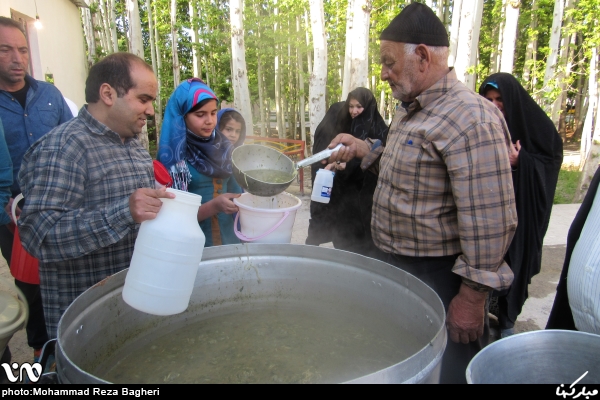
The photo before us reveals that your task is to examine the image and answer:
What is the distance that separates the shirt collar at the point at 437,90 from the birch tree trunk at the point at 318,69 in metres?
7.40

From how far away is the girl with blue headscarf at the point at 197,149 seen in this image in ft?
7.98

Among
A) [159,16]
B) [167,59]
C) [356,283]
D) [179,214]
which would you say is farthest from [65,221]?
[167,59]

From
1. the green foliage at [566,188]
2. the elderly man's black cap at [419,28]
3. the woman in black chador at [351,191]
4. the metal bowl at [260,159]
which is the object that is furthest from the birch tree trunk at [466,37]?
the elderly man's black cap at [419,28]

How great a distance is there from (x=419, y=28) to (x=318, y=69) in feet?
26.8

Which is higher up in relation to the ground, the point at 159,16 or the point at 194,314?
the point at 159,16

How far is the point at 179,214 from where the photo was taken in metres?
1.32

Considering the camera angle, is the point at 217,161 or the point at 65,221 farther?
the point at 217,161

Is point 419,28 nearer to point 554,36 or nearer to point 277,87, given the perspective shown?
point 554,36

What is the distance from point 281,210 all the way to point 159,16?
812 inches

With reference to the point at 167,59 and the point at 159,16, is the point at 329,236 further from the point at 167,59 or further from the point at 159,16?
the point at 167,59

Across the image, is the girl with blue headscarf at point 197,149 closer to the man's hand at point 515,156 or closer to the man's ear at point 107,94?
the man's ear at point 107,94

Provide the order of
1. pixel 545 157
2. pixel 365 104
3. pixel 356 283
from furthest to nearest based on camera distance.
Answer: pixel 365 104 < pixel 545 157 < pixel 356 283

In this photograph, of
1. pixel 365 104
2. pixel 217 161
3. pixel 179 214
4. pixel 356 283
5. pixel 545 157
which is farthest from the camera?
pixel 365 104

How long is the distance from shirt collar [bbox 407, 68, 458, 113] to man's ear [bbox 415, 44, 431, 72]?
9 cm
